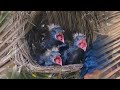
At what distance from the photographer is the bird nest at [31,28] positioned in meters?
4.56

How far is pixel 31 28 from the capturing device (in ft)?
15.1

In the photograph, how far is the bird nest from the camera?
4.56 metres

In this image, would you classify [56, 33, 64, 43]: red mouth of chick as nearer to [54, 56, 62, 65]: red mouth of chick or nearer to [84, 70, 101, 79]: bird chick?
[54, 56, 62, 65]: red mouth of chick

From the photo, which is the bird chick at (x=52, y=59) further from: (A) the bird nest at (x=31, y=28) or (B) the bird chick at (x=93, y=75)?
(B) the bird chick at (x=93, y=75)

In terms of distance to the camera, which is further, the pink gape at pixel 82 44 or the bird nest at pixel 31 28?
the pink gape at pixel 82 44

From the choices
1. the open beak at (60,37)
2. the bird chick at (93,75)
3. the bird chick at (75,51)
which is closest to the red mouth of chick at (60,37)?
the open beak at (60,37)

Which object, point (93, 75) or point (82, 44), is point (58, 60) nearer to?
point (82, 44)

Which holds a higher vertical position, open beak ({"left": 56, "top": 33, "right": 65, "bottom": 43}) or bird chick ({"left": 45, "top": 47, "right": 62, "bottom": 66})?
open beak ({"left": 56, "top": 33, "right": 65, "bottom": 43})

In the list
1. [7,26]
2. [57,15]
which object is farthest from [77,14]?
[7,26]

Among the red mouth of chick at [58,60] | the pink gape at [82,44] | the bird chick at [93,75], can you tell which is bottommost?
the bird chick at [93,75]

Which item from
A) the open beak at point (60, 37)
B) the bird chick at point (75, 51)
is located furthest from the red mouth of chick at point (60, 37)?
the bird chick at point (75, 51)

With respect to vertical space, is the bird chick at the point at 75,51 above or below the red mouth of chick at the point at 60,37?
below

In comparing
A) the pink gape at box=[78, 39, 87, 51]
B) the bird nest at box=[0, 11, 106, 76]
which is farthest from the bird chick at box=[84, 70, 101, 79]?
the pink gape at box=[78, 39, 87, 51]
